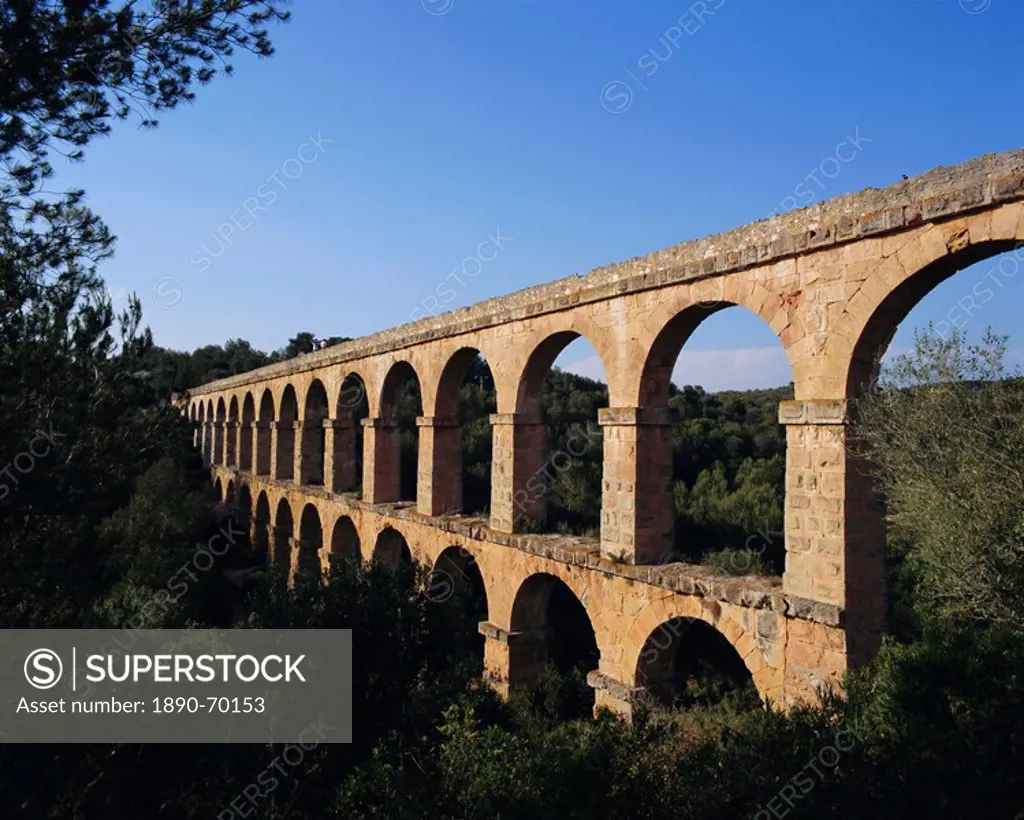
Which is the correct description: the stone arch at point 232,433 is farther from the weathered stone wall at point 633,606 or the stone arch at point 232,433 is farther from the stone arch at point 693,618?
the stone arch at point 693,618

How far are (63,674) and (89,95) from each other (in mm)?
3969

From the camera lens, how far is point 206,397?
31531 millimetres

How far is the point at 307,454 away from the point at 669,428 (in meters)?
12.2

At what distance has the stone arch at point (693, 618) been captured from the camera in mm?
6578

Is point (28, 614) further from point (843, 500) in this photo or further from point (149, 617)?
point (843, 500)

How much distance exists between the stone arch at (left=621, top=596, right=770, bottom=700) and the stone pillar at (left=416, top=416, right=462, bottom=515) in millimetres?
4759

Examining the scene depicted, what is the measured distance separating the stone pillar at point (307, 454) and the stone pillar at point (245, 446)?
6556mm

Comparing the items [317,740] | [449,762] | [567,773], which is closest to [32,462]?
[317,740]

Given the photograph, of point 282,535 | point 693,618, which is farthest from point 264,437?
point 693,618

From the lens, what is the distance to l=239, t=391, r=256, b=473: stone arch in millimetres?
24141

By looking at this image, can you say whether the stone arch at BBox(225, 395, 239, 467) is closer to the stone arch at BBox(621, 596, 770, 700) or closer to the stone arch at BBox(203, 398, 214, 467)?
the stone arch at BBox(203, 398, 214, 467)

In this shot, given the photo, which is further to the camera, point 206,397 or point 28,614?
point 206,397

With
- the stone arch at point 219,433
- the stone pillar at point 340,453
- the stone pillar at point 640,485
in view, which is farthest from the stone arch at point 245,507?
the stone pillar at point 640,485

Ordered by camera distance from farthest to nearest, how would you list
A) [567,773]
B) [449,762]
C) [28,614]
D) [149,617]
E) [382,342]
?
1. [382,342]
2. [149,617]
3. [28,614]
4. [449,762]
5. [567,773]
